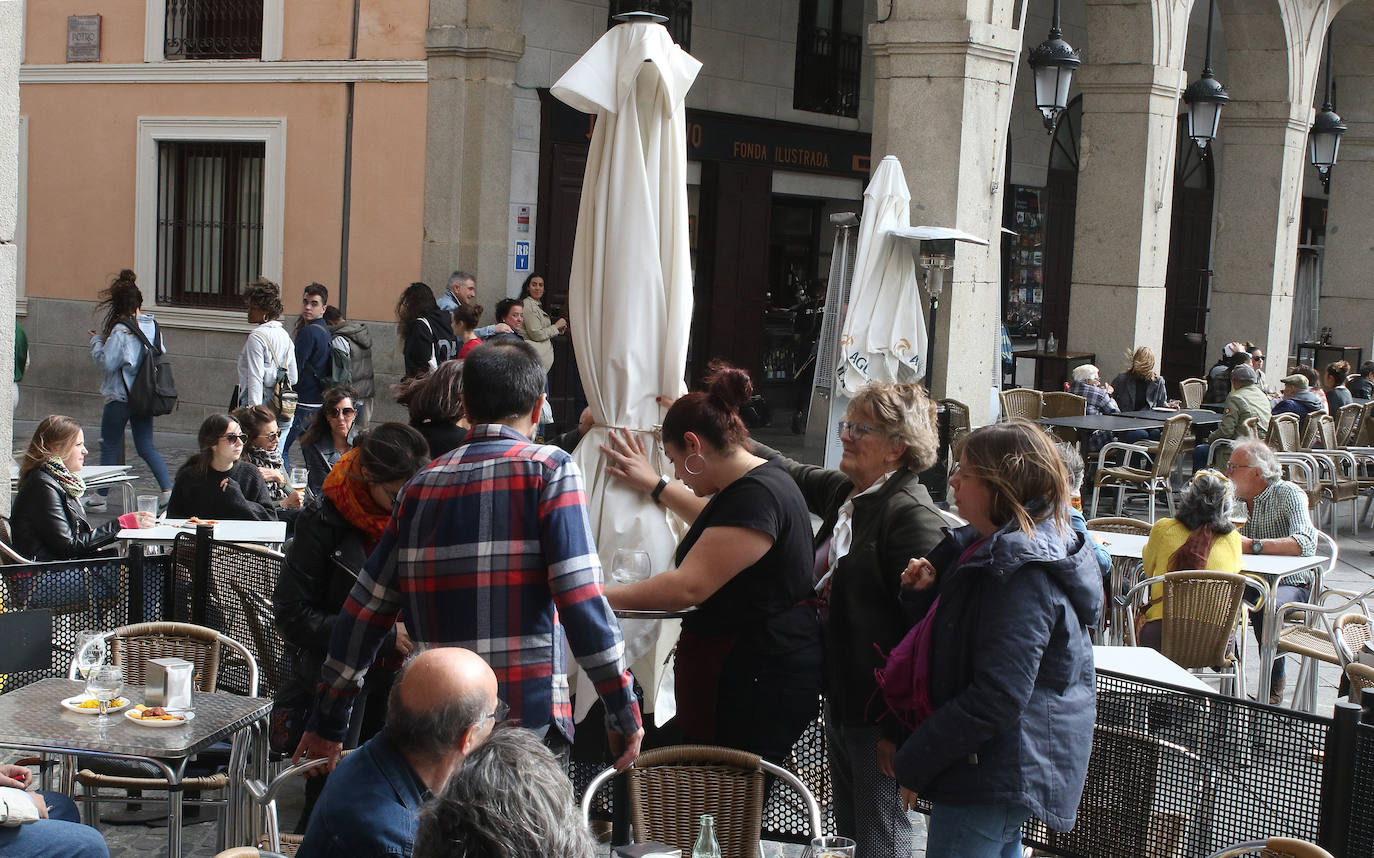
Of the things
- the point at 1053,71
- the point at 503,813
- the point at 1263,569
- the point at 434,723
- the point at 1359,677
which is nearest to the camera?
the point at 503,813

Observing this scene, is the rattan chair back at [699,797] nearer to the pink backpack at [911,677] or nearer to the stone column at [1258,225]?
the pink backpack at [911,677]

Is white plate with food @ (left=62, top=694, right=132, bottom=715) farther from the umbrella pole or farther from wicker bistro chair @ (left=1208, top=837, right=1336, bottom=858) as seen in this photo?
the umbrella pole

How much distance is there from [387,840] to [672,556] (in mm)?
2248

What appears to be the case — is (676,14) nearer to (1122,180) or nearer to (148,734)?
(1122,180)

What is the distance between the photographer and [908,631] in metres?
3.87

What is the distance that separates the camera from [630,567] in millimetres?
4219

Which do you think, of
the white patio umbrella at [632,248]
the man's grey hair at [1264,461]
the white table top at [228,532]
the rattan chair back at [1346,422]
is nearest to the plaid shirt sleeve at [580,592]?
the white patio umbrella at [632,248]

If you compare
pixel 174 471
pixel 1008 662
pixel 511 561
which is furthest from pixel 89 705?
pixel 174 471

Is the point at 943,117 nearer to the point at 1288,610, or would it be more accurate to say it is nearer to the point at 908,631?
the point at 1288,610

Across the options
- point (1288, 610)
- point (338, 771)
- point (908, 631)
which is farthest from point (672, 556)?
point (1288, 610)

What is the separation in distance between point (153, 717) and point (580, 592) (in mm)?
1574

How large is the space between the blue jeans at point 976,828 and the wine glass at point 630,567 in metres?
1.17

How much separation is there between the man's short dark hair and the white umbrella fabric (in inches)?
289

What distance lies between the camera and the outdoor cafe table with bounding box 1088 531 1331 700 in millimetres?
6672
